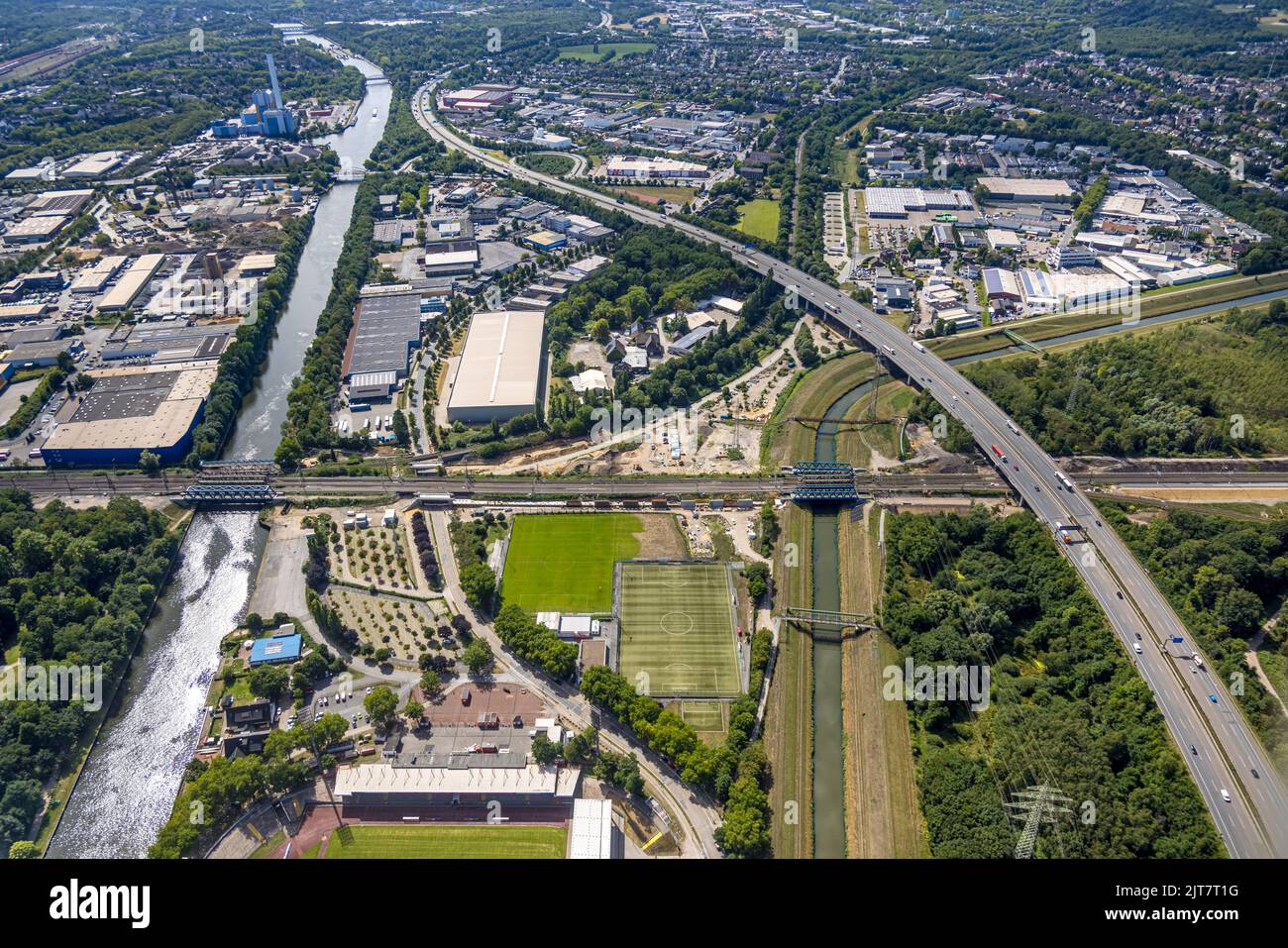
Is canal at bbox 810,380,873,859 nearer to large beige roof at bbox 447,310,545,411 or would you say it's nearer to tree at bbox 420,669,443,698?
tree at bbox 420,669,443,698

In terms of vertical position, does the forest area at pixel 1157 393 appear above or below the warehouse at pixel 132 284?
below

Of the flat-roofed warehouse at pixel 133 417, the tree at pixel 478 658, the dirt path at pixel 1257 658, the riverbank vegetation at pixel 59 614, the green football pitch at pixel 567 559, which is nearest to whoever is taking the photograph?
the riverbank vegetation at pixel 59 614

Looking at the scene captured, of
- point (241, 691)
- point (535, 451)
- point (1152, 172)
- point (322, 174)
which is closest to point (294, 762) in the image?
point (241, 691)

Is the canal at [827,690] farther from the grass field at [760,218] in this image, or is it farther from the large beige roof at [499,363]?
the grass field at [760,218]

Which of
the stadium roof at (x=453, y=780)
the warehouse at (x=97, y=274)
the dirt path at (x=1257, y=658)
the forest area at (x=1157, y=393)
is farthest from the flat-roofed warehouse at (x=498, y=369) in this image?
the dirt path at (x=1257, y=658)

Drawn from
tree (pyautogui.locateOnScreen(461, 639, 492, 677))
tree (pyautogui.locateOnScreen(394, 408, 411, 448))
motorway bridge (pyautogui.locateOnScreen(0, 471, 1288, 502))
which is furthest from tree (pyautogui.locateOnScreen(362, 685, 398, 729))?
tree (pyautogui.locateOnScreen(394, 408, 411, 448))

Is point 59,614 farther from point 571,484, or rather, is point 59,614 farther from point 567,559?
point 571,484

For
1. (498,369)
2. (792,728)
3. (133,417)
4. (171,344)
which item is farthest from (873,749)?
(171,344)
